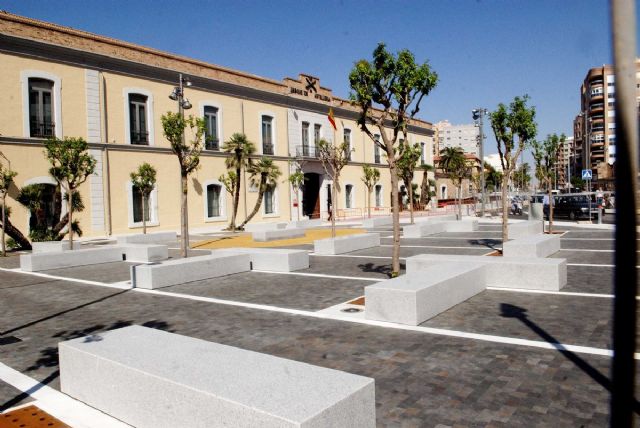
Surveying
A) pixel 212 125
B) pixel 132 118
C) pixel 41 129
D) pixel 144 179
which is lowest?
pixel 144 179

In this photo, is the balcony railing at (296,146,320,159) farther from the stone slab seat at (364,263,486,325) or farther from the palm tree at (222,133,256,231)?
the stone slab seat at (364,263,486,325)

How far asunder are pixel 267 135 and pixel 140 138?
11.1 m

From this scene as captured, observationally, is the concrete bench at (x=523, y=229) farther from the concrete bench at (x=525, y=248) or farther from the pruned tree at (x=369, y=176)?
the pruned tree at (x=369, y=176)

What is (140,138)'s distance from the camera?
94.4ft

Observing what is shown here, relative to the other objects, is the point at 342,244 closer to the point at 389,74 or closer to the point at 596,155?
the point at 389,74

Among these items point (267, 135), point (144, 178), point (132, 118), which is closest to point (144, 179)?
point (144, 178)

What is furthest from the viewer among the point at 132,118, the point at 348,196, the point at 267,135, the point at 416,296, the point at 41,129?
the point at 348,196

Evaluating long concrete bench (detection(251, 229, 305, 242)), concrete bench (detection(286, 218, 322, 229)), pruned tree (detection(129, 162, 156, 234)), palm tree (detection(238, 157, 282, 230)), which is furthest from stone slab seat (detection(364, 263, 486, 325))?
palm tree (detection(238, 157, 282, 230))

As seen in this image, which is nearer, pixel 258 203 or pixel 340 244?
pixel 340 244

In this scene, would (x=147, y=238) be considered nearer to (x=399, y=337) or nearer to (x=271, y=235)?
(x=271, y=235)

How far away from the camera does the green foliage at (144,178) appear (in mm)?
26531

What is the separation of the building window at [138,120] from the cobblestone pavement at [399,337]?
1741 cm

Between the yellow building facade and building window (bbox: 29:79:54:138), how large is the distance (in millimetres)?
49

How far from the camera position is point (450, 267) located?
9711mm
